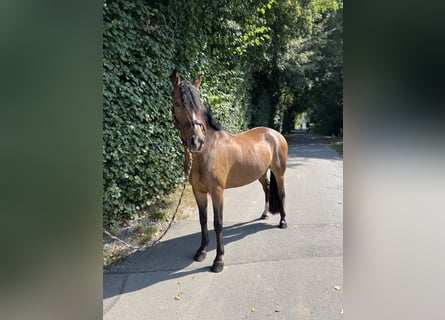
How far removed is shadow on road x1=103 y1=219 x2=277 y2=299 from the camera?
2.58 metres

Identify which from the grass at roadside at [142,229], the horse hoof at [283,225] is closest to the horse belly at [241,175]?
the horse hoof at [283,225]

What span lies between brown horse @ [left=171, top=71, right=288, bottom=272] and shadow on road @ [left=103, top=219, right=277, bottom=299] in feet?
0.73

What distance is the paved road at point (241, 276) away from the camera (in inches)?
86.3

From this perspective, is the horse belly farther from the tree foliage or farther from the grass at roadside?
the tree foliage

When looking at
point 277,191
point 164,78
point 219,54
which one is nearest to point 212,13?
point 219,54

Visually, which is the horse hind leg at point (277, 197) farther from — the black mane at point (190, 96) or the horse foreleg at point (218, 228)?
the black mane at point (190, 96)

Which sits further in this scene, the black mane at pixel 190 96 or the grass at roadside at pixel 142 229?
the grass at roadside at pixel 142 229

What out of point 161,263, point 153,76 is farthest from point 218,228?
point 153,76

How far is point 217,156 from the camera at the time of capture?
295cm

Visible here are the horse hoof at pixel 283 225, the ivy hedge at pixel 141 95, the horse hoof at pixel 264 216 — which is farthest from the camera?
the horse hoof at pixel 264 216

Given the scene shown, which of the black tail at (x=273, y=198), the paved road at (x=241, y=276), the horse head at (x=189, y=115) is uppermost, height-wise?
the horse head at (x=189, y=115)

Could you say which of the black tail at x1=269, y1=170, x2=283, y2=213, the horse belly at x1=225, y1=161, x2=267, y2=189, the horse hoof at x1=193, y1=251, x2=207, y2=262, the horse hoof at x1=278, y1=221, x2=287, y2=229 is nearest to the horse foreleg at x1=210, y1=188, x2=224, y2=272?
the horse hoof at x1=193, y1=251, x2=207, y2=262
